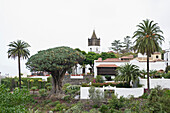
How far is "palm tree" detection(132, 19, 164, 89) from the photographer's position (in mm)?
25156

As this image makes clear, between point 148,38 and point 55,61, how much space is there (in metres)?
13.8

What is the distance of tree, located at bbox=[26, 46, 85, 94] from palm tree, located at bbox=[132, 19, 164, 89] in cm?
928

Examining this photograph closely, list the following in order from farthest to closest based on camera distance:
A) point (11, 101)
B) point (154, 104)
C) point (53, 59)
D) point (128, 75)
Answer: point (53, 59), point (128, 75), point (154, 104), point (11, 101)

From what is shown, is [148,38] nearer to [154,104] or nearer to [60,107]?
[154,104]

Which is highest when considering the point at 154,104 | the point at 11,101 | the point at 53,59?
the point at 53,59

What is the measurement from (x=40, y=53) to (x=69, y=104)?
932 cm

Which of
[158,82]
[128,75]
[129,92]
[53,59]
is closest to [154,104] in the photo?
[129,92]

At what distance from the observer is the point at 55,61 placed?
26.5 meters

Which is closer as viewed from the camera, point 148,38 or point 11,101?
point 11,101

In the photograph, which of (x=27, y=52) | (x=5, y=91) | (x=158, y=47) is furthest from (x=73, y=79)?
(x=5, y=91)

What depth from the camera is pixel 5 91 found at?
10961 millimetres

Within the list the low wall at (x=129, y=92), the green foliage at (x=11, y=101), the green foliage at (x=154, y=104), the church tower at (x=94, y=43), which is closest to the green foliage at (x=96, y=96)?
the low wall at (x=129, y=92)

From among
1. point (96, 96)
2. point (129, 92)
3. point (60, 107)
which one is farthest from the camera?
point (129, 92)

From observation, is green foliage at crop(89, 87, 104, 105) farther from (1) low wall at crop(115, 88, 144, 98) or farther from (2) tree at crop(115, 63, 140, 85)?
(2) tree at crop(115, 63, 140, 85)
